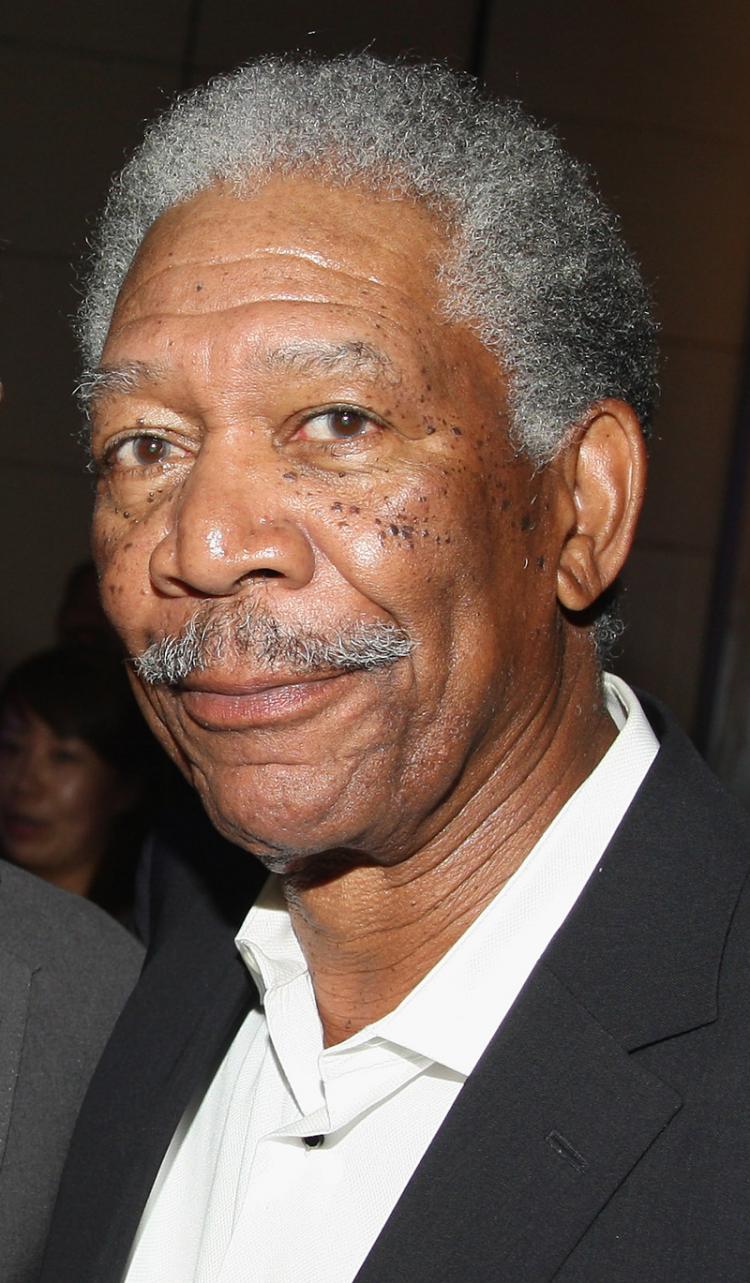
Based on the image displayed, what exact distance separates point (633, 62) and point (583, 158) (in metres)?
0.41

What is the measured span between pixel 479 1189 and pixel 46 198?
15.6ft

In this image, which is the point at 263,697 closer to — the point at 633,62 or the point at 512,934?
the point at 512,934

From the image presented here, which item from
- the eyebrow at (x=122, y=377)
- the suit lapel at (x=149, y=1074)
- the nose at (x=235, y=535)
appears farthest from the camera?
the suit lapel at (x=149, y=1074)

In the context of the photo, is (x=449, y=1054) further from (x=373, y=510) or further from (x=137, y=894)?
(x=137, y=894)

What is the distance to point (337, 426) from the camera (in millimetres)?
1425

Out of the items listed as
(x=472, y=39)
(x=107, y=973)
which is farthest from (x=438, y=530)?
(x=472, y=39)

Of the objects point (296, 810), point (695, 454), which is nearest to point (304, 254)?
point (296, 810)

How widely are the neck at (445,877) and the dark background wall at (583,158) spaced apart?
3.70 metres

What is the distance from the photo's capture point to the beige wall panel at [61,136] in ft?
17.0

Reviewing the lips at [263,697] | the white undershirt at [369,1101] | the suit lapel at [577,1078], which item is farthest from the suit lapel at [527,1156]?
the lips at [263,697]

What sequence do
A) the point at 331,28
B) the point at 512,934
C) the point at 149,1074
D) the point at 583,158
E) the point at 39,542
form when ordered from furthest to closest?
1. the point at 39,542
2. the point at 583,158
3. the point at 331,28
4. the point at 149,1074
5. the point at 512,934

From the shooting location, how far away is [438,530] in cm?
143

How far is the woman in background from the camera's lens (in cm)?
361

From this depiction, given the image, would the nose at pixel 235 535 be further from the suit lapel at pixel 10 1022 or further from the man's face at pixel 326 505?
the suit lapel at pixel 10 1022
